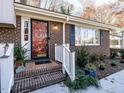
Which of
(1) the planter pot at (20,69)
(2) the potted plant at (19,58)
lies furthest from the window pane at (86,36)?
(1) the planter pot at (20,69)

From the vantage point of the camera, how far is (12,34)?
6898 mm

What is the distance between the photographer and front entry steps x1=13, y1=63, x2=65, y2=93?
4.92 m

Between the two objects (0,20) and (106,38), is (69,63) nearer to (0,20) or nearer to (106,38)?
(0,20)

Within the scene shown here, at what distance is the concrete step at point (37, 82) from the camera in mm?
4833

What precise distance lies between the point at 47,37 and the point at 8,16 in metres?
3.00

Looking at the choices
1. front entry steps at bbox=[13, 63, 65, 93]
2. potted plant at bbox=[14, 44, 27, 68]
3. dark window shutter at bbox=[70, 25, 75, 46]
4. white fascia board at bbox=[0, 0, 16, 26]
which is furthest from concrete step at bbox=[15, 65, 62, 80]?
dark window shutter at bbox=[70, 25, 75, 46]

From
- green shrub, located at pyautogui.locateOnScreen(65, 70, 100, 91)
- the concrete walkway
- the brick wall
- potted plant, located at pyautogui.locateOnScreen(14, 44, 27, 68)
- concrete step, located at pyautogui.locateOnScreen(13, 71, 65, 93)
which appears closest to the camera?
concrete step, located at pyautogui.locateOnScreen(13, 71, 65, 93)

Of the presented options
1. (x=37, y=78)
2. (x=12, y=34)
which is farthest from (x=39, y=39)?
(x=37, y=78)

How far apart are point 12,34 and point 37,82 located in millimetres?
2856

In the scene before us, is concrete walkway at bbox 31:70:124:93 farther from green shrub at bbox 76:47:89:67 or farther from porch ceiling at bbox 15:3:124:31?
porch ceiling at bbox 15:3:124:31

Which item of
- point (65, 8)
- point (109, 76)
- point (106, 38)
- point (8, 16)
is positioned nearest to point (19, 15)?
point (8, 16)

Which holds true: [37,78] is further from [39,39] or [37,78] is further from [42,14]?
[42,14]

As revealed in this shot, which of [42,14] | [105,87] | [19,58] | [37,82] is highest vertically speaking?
[42,14]

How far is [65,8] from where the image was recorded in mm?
20938
